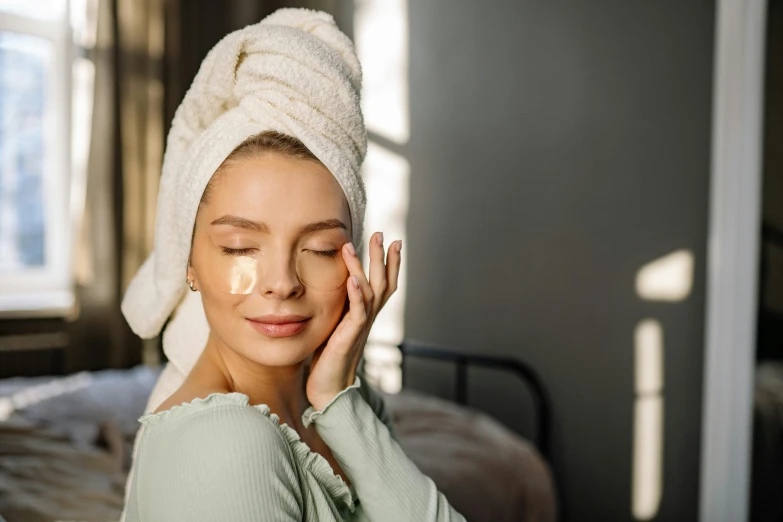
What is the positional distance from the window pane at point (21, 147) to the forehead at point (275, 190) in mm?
3184

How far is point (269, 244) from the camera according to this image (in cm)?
83

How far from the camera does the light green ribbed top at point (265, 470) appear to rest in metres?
0.69

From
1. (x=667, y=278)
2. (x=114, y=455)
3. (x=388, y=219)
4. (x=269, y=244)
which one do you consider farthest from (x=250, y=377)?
(x=388, y=219)

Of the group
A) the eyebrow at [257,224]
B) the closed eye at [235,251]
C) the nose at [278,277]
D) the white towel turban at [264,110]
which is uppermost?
the white towel turban at [264,110]

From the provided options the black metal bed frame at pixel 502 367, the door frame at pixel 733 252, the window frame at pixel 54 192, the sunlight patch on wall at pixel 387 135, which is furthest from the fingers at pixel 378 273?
the window frame at pixel 54 192

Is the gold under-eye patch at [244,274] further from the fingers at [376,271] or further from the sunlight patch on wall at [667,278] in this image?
the sunlight patch on wall at [667,278]

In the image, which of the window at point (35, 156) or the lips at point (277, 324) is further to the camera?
the window at point (35, 156)

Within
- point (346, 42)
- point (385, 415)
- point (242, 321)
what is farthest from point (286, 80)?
point (385, 415)

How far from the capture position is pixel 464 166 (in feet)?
11.2

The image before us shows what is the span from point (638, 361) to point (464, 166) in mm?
1190

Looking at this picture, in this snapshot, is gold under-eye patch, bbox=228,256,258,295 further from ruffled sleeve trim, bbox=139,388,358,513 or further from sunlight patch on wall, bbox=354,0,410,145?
sunlight patch on wall, bbox=354,0,410,145

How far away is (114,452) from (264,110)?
4.93ft

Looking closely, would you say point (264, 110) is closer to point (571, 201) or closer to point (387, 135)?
point (571, 201)

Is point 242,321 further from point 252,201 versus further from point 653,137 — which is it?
point 653,137
